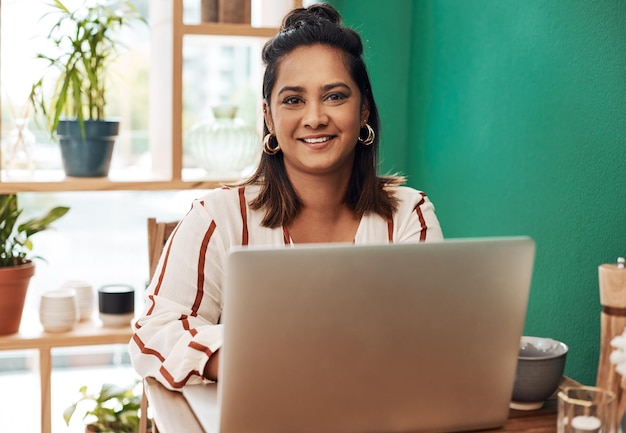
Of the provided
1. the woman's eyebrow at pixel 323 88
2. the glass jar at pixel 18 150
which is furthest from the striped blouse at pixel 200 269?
the glass jar at pixel 18 150

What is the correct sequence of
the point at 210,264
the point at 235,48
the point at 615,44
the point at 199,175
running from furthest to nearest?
the point at 235,48, the point at 199,175, the point at 615,44, the point at 210,264

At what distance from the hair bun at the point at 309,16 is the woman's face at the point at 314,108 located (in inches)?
3.4

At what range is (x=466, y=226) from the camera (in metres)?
2.59

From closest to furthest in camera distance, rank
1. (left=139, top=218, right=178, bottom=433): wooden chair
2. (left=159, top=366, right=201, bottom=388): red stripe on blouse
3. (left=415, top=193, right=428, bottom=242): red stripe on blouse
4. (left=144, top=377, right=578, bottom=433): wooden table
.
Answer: (left=144, top=377, right=578, bottom=433): wooden table → (left=159, top=366, right=201, bottom=388): red stripe on blouse → (left=415, top=193, right=428, bottom=242): red stripe on blouse → (left=139, top=218, right=178, bottom=433): wooden chair

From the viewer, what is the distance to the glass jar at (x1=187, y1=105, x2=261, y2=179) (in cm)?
278

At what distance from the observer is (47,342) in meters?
2.60

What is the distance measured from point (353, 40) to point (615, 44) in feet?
1.90

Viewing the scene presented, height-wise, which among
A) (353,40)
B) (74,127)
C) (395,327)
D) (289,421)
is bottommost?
(289,421)

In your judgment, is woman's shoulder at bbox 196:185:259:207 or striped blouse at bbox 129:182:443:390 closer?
striped blouse at bbox 129:182:443:390

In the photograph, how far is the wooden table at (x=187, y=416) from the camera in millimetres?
1290

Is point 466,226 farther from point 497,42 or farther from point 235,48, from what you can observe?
point 235,48

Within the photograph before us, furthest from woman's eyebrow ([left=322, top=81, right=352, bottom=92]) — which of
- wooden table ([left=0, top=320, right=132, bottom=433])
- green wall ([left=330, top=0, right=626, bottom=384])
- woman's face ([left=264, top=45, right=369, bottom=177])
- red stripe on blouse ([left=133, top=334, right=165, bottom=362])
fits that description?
wooden table ([left=0, top=320, right=132, bottom=433])

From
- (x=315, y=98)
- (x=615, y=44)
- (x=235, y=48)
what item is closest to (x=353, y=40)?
(x=315, y=98)

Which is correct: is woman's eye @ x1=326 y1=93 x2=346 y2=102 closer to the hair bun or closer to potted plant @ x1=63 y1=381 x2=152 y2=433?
the hair bun
